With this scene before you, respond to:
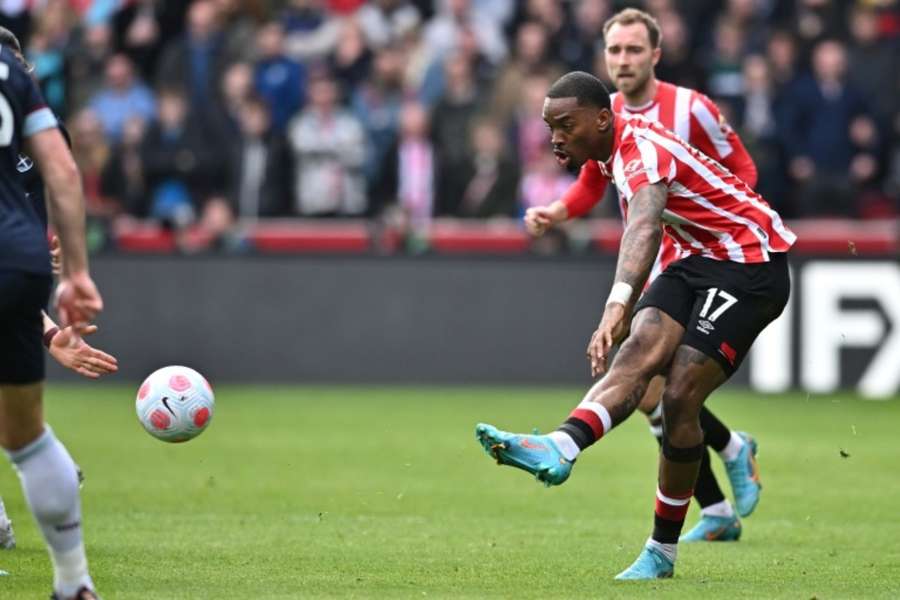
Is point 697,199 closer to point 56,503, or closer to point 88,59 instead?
point 56,503

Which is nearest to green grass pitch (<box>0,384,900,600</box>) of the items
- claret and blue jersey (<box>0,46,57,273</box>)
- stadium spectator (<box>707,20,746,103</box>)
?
claret and blue jersey (<box>0,46,57,273</box>)

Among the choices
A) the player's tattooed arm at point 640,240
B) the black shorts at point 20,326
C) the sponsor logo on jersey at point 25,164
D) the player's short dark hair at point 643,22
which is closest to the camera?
the black shorts at point 20,326

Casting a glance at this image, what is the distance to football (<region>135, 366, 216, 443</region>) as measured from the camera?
8.72m

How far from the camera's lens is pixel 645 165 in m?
7.85

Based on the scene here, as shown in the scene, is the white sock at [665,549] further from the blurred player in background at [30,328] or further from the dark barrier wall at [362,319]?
the dark barrier wall at [362,319]

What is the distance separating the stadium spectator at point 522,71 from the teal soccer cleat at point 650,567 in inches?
473

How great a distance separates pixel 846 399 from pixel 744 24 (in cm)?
488

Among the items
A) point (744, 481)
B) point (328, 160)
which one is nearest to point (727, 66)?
point (328, 160)

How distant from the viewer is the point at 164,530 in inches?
372

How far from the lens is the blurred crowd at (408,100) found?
62.8 feet

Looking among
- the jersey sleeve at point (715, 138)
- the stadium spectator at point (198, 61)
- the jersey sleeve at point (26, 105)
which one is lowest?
the stadium spectator at point (198, 61)

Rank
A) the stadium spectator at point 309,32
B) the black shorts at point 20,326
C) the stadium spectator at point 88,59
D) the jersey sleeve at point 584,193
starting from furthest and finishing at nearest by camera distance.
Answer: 1. the stadium spectator at point 88,59
2. the stadium spectator at point 309,32
3. the jersey sleeve at point 584,193
4. the black shorts at point 20,326

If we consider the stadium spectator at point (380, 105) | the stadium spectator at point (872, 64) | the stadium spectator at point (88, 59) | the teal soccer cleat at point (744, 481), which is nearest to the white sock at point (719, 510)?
the teal soccer cleat at point (744, 481)

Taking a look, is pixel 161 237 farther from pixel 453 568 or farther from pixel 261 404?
pixel 453 568
